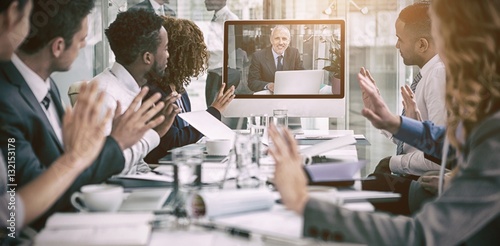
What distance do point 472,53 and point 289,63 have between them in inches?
63.5

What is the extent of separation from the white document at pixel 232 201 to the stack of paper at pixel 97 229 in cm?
12

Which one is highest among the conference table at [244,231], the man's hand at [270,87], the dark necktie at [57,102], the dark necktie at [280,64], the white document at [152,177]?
the dark necktie at [280,64]

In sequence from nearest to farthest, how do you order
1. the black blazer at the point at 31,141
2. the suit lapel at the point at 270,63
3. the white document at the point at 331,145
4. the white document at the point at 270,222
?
the white document at the point at 270,222, the black blazer at the point at 31,141, the white document at the point at 331,145, the suit lapel at the point at 270,63

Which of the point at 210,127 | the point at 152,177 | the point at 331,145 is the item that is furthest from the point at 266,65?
the point at 152,177

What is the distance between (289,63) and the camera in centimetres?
268

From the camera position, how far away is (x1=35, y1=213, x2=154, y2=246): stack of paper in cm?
104

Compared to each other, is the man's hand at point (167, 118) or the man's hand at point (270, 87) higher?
the man's hand at point (270, 87)

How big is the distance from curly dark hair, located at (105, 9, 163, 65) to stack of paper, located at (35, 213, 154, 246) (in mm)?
1420

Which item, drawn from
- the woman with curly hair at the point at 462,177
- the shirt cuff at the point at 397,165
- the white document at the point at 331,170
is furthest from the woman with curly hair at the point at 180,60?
the woman with curly hair at the point at 462,177

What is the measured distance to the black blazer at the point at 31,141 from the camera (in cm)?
136

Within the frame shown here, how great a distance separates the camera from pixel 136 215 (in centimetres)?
121

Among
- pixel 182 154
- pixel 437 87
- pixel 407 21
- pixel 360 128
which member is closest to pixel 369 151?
pixel 360 128

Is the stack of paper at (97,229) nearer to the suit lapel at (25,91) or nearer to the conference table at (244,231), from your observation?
the conference table at (244,231)

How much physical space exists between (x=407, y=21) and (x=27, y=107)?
220 centimetres
